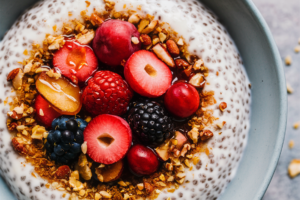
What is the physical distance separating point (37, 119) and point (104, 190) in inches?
19.2

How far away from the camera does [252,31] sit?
154 cm

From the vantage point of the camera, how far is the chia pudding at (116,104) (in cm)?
124

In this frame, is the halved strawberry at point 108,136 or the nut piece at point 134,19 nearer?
the halved strawberry at point 108,136

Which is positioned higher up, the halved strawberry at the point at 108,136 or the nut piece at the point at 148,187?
the halved strawberry at the point at 108,136

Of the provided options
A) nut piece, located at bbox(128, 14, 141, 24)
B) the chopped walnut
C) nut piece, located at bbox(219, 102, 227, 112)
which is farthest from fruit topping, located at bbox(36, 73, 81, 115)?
nut piece, located at bbox(219, 102, 227, 112)

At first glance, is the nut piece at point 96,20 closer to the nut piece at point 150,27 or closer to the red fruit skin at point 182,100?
the nut piece at point 150,27

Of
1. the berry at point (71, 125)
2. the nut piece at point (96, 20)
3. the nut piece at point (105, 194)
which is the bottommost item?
the nut piece at point (105, 194)

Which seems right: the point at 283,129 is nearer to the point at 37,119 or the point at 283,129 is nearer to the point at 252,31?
the point at 252,31

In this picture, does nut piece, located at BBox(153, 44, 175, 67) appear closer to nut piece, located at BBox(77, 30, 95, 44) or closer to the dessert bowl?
nut piece, located at BBox(77, 30, 95, 44)

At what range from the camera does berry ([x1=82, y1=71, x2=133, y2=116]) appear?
1204 mm

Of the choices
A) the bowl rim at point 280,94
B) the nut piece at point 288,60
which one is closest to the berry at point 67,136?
the bowl rim at point 280,94

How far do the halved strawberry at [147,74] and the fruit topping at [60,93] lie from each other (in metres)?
0.27

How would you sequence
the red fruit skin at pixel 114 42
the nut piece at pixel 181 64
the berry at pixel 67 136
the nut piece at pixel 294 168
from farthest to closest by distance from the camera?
the nut piece at pixel 294 168, the nut piece at pixel 181 64, the red fruit skin at pixel 114 42, the berry at pixel 67 136

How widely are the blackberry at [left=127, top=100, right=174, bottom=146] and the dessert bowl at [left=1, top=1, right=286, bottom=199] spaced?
2.03 feet
